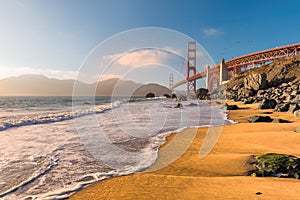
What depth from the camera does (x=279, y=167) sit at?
3959 mm

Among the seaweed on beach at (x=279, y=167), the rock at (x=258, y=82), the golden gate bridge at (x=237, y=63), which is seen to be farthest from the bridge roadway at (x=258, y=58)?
the seaweed on beach at (x=279, y=167)

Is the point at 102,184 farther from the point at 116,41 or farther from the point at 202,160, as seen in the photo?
the point at 116,41

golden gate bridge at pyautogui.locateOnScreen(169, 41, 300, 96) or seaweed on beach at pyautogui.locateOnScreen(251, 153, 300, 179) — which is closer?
seaweed on beach at pyautogui.locateOnScreen(251, 153, 300, 179)

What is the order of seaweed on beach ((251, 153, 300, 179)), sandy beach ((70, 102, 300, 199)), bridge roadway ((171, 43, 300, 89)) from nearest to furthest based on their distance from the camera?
1. sandy beach ((70, 102, 300, 199))
2. seaweed on beach ((251, 153, 300, 179))
3. bridge roadway ((171, 43, 300, 89))

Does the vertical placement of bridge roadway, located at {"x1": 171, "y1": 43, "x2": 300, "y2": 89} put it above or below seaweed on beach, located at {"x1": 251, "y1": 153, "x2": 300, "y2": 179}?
above

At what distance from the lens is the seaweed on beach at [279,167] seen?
3.85 meters

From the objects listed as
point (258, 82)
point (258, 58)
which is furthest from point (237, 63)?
point (258, 82)

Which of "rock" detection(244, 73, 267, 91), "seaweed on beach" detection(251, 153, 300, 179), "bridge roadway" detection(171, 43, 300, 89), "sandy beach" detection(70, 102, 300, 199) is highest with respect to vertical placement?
"bridge roadway" detection(171, 43, 300, 89)

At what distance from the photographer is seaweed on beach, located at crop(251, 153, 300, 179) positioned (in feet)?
12.6

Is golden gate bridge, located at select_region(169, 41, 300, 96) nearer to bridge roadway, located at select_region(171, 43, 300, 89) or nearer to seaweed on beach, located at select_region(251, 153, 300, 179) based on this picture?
bridge roadway, located at select_region(171, 43, 300, 89)

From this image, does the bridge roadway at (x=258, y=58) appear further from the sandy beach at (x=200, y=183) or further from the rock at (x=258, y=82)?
the sandy beach at (x=200, y=183)

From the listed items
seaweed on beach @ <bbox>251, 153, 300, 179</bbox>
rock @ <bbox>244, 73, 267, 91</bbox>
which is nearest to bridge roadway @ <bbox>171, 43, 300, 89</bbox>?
rock @ <bbox>244, 73, 267, 91</bbox>

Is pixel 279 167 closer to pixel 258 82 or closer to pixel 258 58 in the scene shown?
pixel 258 82

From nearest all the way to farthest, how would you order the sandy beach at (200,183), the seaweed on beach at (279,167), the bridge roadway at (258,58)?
the sandy beach at (200,183), the seaweed on beach at (279,167), the bridge roadway at (258,58)
